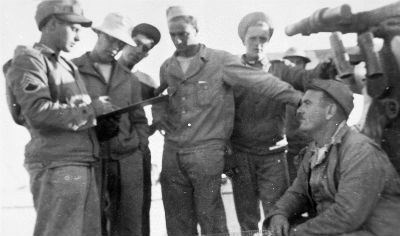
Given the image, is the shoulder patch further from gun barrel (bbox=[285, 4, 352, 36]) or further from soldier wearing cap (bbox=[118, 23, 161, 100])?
gun barrel (bbox=[285, 4, 352, 36])

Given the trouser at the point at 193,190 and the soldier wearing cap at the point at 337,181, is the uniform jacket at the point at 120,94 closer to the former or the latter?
the trouser at the point at 193,190

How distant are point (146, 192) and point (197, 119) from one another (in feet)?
2.57

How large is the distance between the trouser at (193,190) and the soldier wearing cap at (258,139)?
0.26 metres

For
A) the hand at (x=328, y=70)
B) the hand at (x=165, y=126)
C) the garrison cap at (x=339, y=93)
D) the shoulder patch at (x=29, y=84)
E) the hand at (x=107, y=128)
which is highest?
the shoulder patch at (x=29, y=84)

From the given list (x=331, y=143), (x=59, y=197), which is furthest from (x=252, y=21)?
(x=59, y=197)

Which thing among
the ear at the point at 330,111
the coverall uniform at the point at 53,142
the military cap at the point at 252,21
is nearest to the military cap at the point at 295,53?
the military cap at the point at 252,21

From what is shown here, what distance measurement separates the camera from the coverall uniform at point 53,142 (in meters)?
3.14

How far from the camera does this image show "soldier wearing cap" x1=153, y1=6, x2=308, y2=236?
390 centimetres

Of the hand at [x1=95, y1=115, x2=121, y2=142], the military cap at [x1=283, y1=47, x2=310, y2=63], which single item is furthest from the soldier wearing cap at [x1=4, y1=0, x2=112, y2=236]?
the military cap at [x1=283, y1=47, x2=310, y2=63]

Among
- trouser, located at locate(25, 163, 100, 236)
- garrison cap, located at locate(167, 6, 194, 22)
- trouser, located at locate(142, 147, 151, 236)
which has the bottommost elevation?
trouser, located at locate(142, 147, 151, 236)

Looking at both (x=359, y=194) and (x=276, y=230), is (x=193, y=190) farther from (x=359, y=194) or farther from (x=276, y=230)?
(x=359, y=194)

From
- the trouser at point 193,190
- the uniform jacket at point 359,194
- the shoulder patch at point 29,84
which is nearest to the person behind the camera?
the uniform jacket at point 359,194

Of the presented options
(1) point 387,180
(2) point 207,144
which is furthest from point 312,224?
(2) point 207,144

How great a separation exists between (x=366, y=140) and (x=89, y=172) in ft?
5.97
